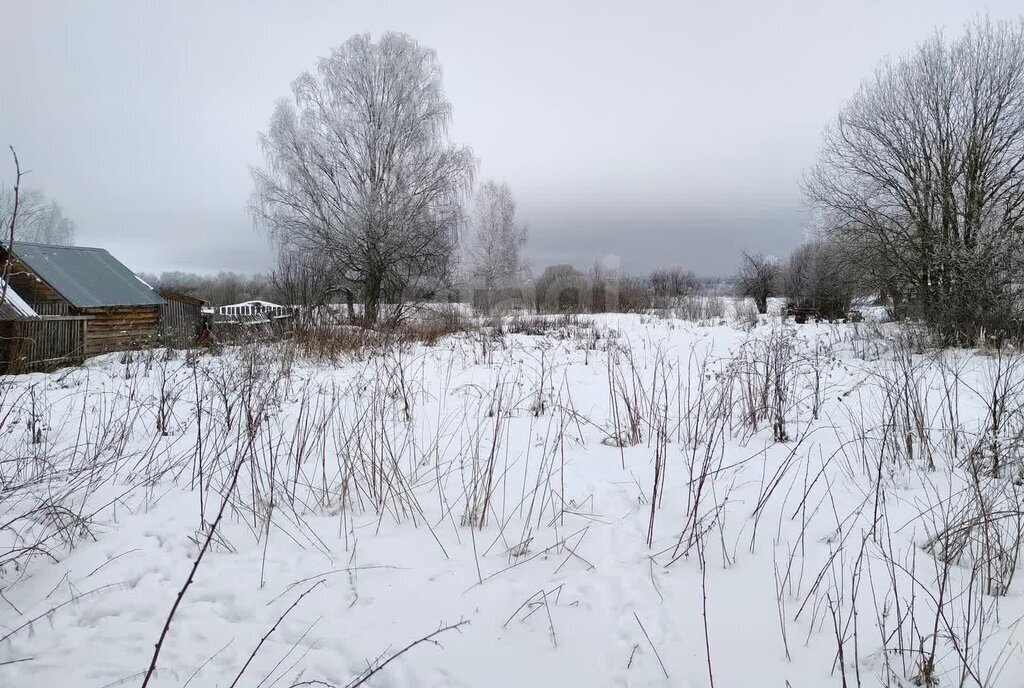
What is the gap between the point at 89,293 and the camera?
16438mm

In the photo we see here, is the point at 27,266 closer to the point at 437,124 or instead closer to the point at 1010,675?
the point at 437,124

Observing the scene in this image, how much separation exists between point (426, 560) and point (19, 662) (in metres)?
1.25

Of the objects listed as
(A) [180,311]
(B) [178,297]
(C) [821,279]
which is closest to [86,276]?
(A) [180,311]

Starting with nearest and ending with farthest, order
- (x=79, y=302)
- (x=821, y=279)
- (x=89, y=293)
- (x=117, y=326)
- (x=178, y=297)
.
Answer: (x=79, y=302) < (x=89, y=293) < (x=117, y=326) < (x=178, y=297) < (x=821, y=279)

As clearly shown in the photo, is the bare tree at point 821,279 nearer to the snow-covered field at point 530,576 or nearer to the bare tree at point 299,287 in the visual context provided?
the snow-covered field at point 530,576

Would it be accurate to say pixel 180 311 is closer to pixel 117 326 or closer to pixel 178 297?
pixel 178 297

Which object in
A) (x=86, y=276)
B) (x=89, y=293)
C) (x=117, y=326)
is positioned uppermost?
(x=86, y=276)

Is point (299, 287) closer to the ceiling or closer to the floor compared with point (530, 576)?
closer to the ceiling

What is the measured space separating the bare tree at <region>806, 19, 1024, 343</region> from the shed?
2031cm

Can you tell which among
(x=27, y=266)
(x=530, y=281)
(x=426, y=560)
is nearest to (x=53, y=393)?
(x=426, y=560)

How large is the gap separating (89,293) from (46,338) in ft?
12.1

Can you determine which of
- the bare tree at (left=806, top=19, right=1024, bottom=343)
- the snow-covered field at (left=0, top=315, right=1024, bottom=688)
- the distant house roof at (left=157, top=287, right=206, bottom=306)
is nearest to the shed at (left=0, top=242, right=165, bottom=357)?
the distant house roof at (left=157, top=287, right=206, bottom=306)

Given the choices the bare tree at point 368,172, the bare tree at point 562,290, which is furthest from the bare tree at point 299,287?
the bare tree at point 562,290

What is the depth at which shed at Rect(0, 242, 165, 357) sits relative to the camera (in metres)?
15.3
